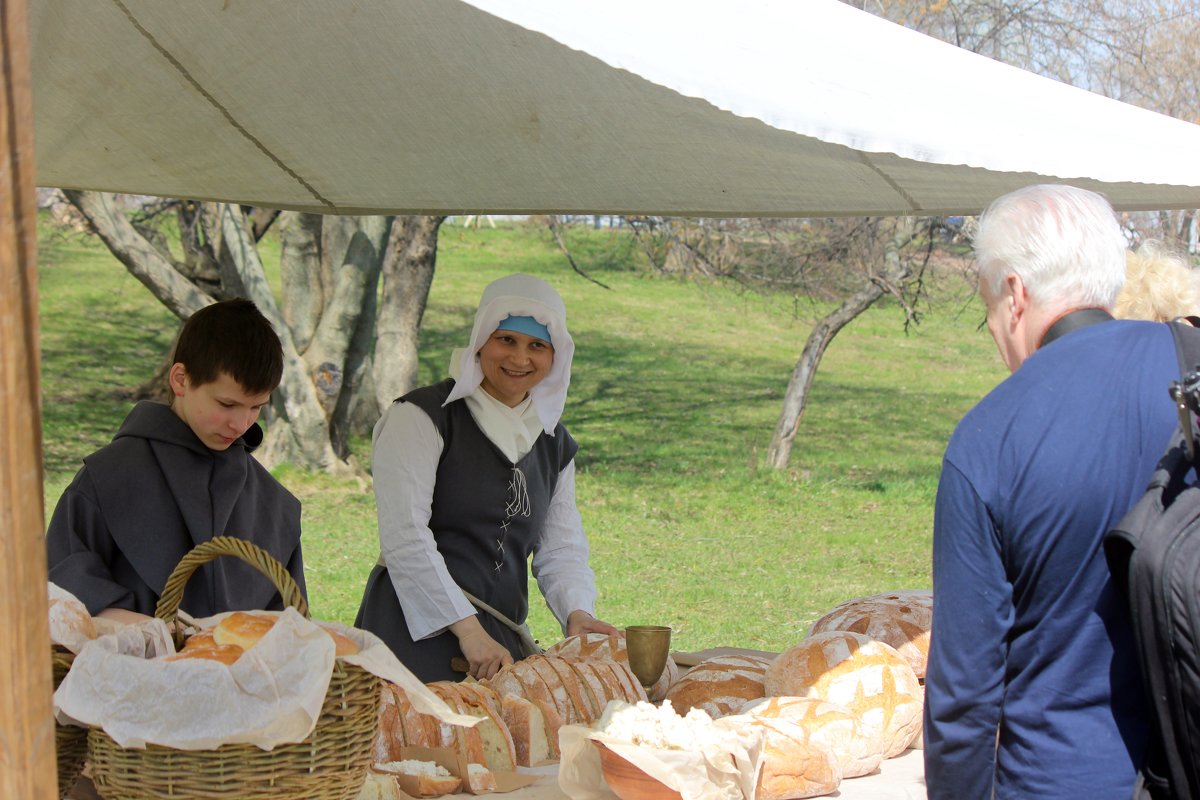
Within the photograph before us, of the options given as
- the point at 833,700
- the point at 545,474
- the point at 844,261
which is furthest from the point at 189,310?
the point at 833,700

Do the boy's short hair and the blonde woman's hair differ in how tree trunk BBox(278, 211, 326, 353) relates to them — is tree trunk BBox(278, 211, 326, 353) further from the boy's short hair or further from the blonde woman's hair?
A: the blonde woman's hair

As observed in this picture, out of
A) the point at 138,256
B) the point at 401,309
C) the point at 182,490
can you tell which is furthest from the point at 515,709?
the point at 401,309

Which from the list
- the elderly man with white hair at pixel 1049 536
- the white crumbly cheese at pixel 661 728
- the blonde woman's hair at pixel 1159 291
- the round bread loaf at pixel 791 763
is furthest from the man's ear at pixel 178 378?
the blonde woman's hair at pixel 1159 291

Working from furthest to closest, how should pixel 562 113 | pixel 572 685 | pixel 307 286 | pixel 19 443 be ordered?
pixel 307 286 → pixel 562 113 → pixel 572 685 → pixel 19 443

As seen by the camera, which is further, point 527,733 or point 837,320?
point 837,320

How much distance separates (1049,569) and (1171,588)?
0.62 ft

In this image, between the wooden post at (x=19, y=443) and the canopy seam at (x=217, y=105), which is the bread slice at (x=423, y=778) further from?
the canopy seam at (x=217, y=105)

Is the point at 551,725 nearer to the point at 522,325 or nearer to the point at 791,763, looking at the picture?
the point at 791,763

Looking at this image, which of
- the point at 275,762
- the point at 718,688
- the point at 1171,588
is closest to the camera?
the point at 1171,588

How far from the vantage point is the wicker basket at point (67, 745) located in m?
1.72

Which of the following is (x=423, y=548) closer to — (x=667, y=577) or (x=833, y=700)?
(x=833, y=700)

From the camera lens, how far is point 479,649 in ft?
9.49

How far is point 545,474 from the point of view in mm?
3260

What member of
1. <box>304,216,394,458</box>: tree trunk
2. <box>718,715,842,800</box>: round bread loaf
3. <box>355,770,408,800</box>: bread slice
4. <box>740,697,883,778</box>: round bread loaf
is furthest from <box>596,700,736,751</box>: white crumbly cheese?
<box>304,216,394,458</box>: tree trunk
